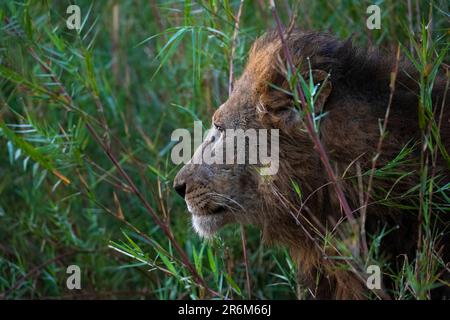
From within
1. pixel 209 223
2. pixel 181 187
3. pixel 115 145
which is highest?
pixel 115 145

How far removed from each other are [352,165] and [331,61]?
14.6 inches

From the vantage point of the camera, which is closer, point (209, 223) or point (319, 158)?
point (319, 158)

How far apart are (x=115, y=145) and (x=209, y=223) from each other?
161 centimetres

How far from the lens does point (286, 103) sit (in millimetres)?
2711

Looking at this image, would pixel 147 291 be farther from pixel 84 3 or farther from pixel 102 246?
pixel 84 3

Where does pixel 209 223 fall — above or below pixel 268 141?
below

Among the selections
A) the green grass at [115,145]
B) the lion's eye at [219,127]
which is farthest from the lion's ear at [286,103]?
the green grass at [115,145]

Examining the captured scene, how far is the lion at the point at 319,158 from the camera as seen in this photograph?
8.56 feet

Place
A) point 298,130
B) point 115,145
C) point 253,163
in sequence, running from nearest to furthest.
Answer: point 298,130 → point 253,163 → point 115,145

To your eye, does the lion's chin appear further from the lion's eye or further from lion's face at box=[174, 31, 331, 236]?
the lion's eye

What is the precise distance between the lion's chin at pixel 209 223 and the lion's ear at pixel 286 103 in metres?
0.42

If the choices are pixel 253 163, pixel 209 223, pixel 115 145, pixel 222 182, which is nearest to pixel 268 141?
pixel 253 163

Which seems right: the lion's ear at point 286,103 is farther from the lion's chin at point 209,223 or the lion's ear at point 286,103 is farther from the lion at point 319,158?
the lion's chin at point 209,223

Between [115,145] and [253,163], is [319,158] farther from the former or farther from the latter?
[115,145]
